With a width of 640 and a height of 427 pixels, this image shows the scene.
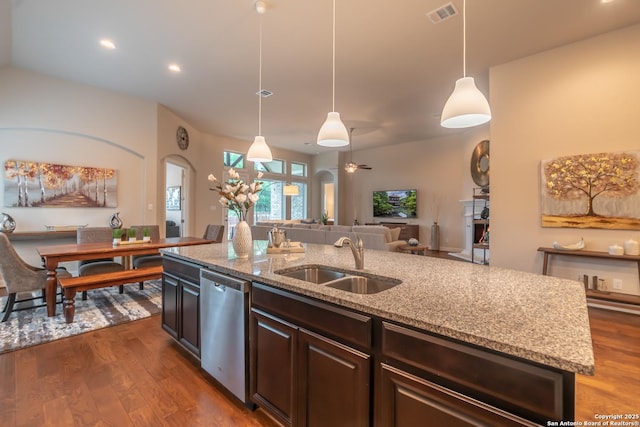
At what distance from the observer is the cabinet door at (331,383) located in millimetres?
1175

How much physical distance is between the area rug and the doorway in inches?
118

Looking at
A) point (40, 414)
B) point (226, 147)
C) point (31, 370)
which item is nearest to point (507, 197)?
point (40, 414)

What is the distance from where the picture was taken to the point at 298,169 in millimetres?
10305

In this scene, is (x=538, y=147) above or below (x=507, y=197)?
above

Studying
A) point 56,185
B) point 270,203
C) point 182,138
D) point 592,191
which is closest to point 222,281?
point 592,191

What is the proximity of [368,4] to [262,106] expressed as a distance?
10.7 feet

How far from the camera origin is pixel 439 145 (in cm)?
796

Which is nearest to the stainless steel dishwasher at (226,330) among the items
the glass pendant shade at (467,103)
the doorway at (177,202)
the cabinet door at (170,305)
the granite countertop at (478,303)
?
the granite countertop at (478,303)

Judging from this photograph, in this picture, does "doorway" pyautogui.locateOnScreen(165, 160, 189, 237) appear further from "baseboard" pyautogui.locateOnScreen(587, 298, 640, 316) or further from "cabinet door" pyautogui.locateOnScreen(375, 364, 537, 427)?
"baseboard" pyautogui.locateOnScreen(587, 298, 640, 316)

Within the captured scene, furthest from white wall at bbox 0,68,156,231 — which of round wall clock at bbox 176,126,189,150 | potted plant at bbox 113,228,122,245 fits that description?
potted plant at bbox 113,228,122,245

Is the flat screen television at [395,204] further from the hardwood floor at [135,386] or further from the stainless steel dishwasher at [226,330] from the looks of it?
the stainless steel dishwasher at [226,330]

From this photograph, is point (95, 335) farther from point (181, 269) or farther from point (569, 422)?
point (569, 422)

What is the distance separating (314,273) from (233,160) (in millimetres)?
7271

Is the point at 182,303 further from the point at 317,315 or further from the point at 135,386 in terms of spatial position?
the point at 317,315
